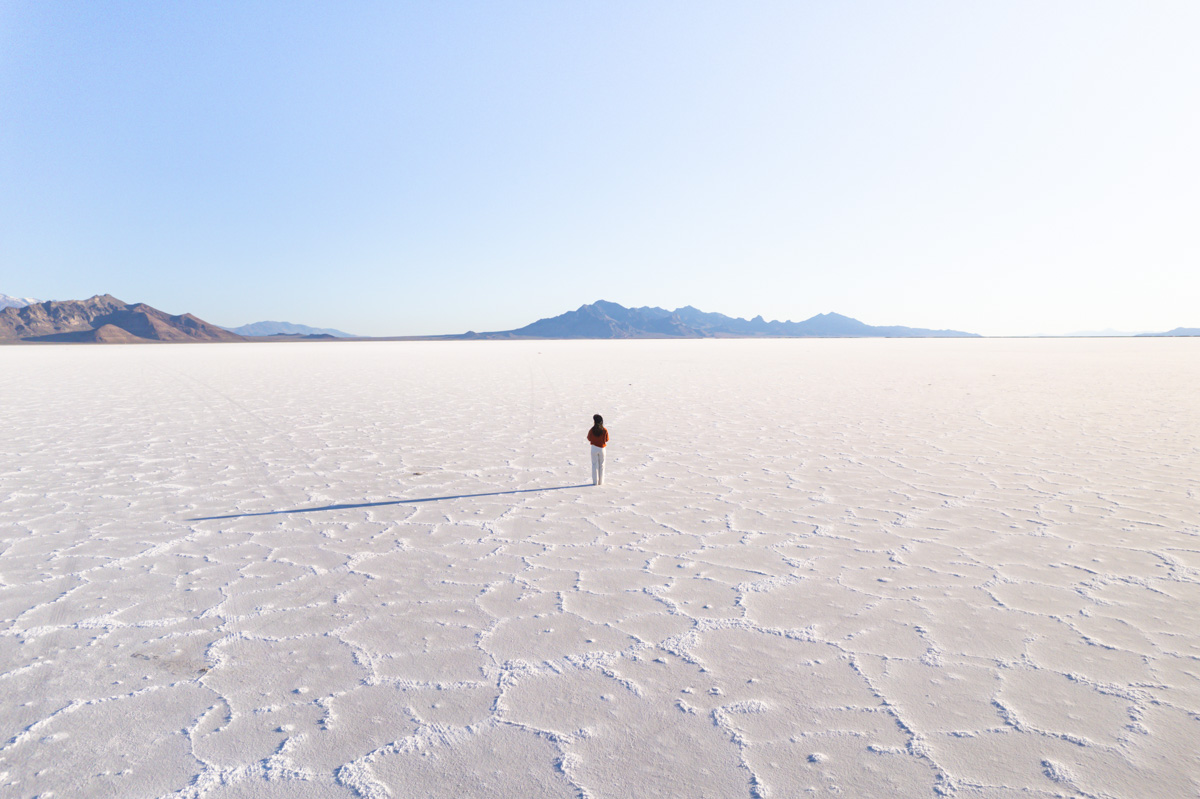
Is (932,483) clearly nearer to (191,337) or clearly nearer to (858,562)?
(858,562)

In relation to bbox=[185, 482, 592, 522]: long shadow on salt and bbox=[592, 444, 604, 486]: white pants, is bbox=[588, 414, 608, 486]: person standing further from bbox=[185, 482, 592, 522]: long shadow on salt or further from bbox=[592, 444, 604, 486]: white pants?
bbox=[185, 482, 592, 522]: long shadow on salt

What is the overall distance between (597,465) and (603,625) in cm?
322

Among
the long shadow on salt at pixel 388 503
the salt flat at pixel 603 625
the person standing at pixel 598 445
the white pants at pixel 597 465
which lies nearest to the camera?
the salt flat at pixel 603 625

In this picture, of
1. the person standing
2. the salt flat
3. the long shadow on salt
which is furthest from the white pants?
the salt flat

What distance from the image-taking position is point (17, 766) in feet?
7.84

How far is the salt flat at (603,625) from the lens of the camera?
7.89 feet

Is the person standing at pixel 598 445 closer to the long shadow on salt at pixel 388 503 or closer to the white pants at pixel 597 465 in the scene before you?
the white pants at pixel 597 465

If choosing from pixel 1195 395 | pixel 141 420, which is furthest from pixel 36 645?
pixel 1195 395

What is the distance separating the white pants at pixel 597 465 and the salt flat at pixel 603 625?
0.24 metres

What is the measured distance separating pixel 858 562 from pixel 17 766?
441 centimetres

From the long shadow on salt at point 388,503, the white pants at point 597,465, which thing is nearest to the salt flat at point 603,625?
the long shadow on salt at point 388,503

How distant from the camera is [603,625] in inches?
138

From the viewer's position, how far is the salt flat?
7.89 ft

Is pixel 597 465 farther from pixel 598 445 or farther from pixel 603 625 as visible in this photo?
pixel 603 625
